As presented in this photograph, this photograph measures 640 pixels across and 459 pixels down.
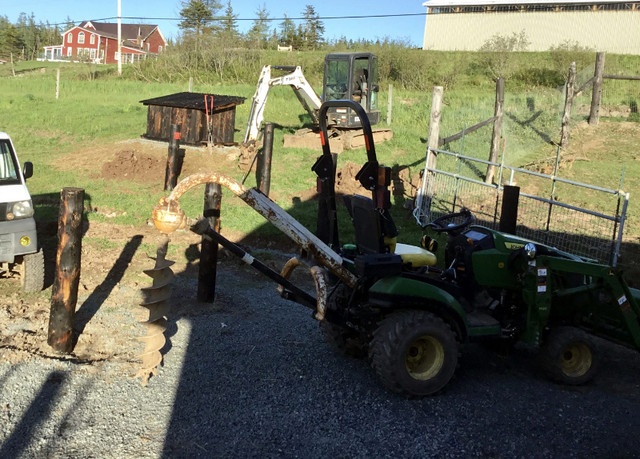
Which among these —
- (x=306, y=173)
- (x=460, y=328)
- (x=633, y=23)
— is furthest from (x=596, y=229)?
(x=633, y=23)

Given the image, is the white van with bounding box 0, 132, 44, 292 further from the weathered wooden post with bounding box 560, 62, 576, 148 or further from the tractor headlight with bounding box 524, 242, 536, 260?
the weathered wooden post with bounding box 560, 62, 576, 148

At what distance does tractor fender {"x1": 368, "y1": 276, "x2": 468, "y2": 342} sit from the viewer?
17.1 feet

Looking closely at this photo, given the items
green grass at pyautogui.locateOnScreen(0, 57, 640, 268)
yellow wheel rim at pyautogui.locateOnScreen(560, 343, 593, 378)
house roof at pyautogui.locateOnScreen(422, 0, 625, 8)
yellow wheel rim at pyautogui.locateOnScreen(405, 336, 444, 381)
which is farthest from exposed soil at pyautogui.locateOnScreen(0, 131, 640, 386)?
house roof at pyautogui.locateOnScreen(422, 0, 625, 8)

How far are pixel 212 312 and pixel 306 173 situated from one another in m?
8.82

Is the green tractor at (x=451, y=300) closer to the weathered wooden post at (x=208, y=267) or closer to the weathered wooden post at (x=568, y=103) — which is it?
the weathered wooden post at (x=208, y=267)

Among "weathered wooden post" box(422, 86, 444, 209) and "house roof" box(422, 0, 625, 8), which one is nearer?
"weathered wooden post" box(422, 86, 444, 209)

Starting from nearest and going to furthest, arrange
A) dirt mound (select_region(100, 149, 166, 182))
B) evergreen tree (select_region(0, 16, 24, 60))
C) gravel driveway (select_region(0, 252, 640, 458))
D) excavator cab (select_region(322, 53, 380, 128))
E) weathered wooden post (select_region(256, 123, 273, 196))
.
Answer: gravel driveway (select_region(0, 252, 640, 458)) < weathered wooden post (select_region(256, 123, 273, 196)) < dirt mound (select_region(100, 149, 166, 182)) < excavator cab (select_region(322, 53, 380, 128)) < evergreen tree (select_region(0, 16, 24, 60))

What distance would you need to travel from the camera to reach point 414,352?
5.45 metres

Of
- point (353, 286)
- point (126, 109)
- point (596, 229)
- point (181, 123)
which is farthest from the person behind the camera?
point (126, 109)

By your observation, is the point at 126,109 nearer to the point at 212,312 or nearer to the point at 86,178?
the point at 86,178

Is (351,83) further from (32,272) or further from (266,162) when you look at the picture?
(32,272)

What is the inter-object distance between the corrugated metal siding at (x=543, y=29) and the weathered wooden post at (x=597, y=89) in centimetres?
2240

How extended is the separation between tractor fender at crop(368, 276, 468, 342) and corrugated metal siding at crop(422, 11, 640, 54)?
129 feet

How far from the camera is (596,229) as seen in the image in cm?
1053
